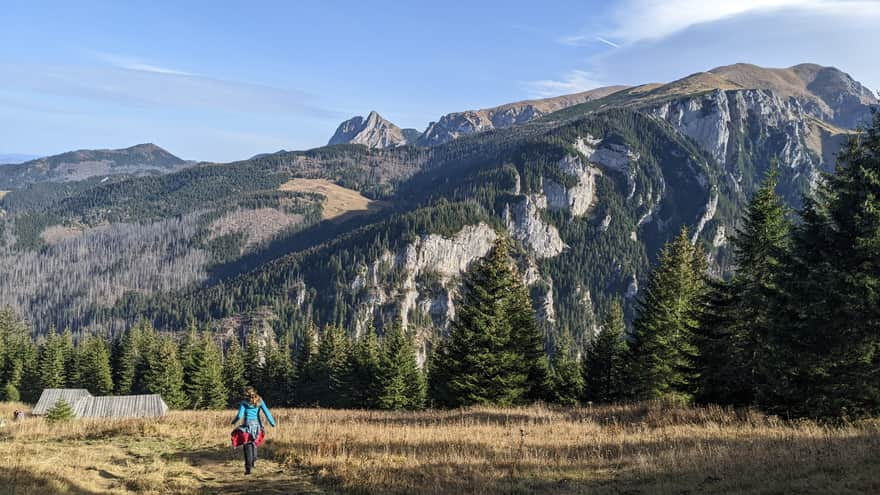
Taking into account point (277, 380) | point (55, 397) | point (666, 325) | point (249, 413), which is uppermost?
point (249, 413)

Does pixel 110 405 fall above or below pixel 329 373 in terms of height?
above

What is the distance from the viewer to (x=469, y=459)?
11.8 meters

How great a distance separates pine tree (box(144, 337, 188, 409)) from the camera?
62938 mm

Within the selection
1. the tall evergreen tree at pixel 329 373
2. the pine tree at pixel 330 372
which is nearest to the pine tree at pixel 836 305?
the pine tree at pixel 330 372

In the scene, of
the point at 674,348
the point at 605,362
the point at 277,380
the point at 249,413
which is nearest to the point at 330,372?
the point at 277,380

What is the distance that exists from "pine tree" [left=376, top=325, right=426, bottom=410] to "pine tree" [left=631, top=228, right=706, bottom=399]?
2385 centimetres

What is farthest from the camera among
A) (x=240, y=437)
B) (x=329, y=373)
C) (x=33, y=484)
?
(x=329, y=373)

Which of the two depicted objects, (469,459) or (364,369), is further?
(364,369)

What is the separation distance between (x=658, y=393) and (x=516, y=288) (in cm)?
1184

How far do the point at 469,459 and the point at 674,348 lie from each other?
88.0 feet

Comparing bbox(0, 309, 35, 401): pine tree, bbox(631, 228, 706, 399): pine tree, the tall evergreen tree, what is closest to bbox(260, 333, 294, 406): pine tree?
the tall evergreen tree

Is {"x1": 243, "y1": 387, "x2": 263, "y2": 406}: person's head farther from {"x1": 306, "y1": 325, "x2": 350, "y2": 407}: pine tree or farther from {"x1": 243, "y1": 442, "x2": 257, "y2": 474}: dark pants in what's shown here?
{"x1": 306, "y1": 325, "x2": 350, "y2": 407}: pine tree

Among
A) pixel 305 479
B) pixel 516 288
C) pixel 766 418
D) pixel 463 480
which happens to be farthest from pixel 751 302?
pixel 305 479

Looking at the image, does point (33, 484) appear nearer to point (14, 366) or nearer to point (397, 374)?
point (397, 374)
